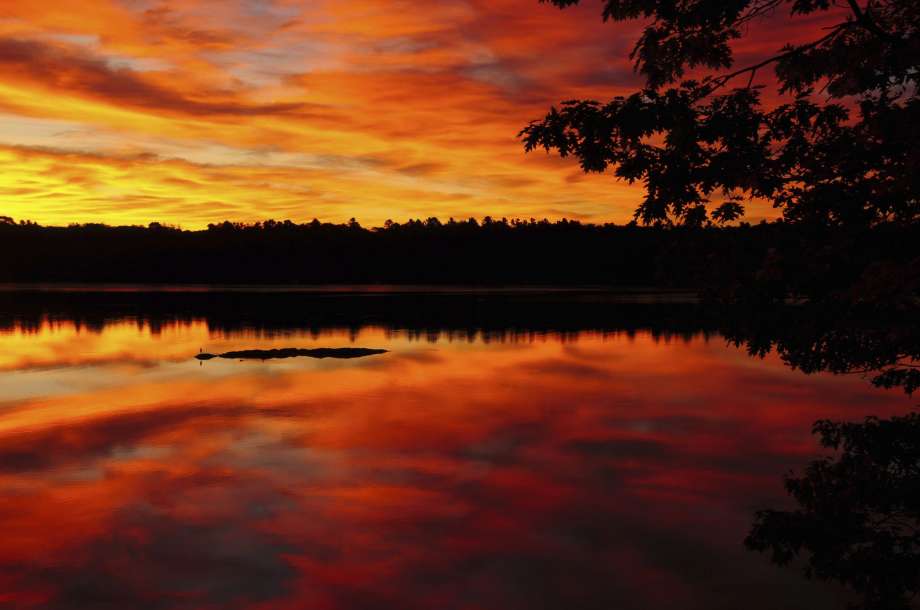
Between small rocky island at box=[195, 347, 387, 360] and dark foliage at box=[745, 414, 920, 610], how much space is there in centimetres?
4119

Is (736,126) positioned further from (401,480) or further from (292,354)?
(292,354)

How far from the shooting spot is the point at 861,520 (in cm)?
1280

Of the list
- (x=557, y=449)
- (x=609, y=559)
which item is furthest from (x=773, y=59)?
(x=557, y=449)

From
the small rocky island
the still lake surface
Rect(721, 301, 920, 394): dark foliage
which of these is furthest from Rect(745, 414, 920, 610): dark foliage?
the small rocky island

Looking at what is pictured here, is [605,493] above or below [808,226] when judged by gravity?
below

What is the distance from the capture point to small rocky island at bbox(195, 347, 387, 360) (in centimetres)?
5262

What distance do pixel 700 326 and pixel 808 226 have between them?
71783mm

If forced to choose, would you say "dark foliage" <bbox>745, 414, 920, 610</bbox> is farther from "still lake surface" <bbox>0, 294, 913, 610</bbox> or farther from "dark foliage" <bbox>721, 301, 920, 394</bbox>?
"still lake surface" <bbox>0, 294, 913, 610</bbox>

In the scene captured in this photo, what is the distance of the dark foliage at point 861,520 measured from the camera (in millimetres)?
11984

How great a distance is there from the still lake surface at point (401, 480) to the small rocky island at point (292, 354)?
76.6 inches

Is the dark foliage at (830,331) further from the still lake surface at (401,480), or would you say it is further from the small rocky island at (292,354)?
the small rocky island at (292,354)

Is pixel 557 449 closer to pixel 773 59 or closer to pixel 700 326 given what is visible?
pixel 773 59

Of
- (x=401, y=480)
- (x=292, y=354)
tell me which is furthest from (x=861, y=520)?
(x=292, y=354)

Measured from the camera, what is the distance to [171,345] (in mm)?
62125
